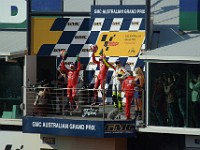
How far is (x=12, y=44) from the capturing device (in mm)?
21453

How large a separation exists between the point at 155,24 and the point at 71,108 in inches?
142

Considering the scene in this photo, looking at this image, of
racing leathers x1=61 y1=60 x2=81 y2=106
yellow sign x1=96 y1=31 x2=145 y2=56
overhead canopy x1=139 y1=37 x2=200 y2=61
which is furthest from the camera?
yellow sign x1=96 y1=31 x2=145 y2=56

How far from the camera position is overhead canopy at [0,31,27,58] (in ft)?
65.5

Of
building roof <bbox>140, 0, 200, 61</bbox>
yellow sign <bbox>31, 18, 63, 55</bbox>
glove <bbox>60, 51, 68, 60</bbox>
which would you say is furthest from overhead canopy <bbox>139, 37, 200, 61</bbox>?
yellow sign <bbox>31, 18, 63, 55</bbox>

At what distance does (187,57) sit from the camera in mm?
17891

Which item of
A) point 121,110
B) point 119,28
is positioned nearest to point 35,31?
point 119,28

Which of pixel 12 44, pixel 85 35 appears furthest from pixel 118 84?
pixel 12 44

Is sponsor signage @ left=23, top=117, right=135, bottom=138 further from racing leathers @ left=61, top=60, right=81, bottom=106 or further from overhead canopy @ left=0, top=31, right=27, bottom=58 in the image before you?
overhead canopy @ left=0, top=31, right=27, bottom=58

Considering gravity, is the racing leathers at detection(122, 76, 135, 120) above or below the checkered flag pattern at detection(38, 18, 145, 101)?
below

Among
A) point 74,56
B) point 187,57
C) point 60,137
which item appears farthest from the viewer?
point 74,56

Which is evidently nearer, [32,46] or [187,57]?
[187,57]

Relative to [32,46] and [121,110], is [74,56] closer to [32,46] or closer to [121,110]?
[32,46]

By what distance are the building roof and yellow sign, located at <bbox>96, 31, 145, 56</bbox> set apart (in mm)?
438

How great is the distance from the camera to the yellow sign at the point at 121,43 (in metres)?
19.8
